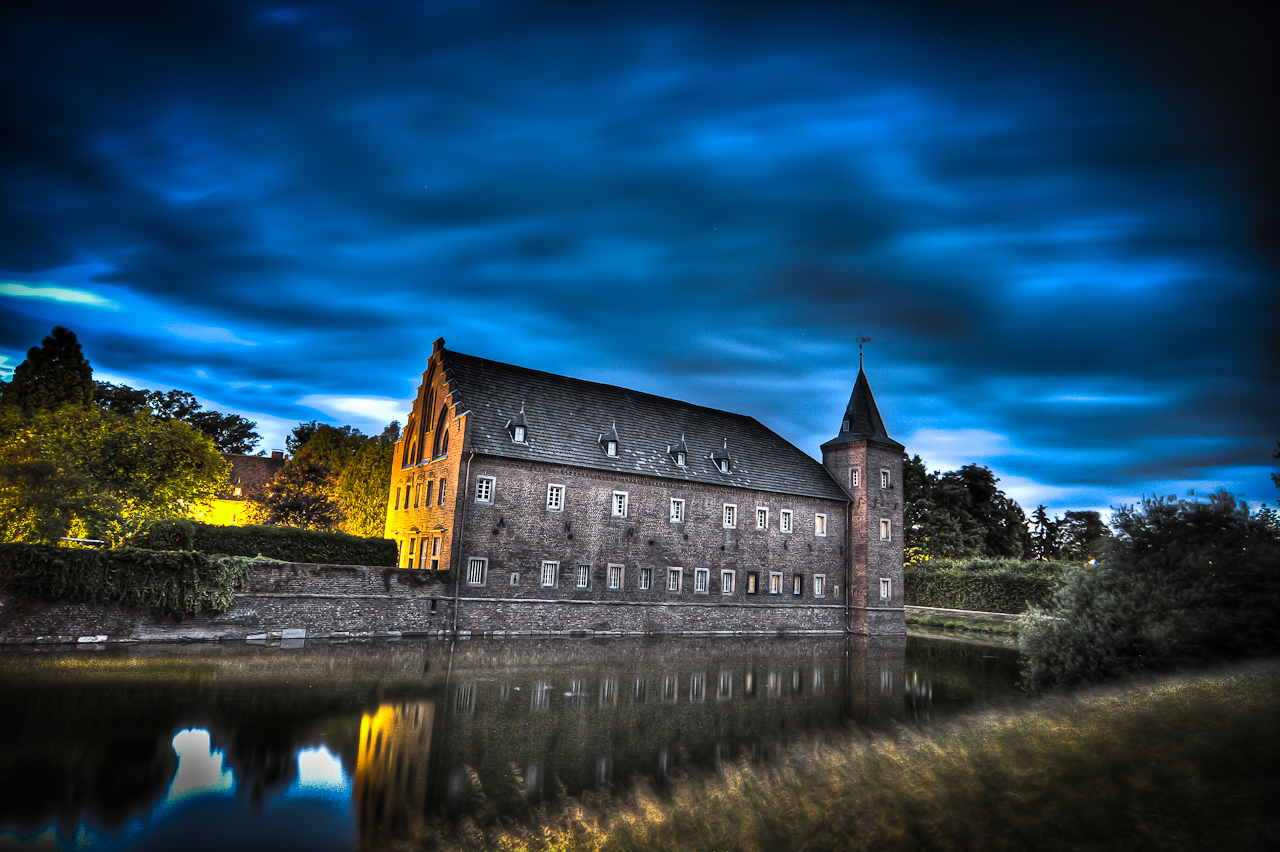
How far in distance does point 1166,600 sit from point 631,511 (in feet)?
77.8

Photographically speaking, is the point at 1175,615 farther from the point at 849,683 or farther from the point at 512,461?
the point at 512,461

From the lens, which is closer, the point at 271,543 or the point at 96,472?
the point at 271,543

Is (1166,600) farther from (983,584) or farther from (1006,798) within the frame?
(983,584)

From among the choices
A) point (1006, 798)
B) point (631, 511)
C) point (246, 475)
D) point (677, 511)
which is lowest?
point (1006, 798)

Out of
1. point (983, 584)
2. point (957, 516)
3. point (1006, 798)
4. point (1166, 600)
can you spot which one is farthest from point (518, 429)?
point (957, 516)

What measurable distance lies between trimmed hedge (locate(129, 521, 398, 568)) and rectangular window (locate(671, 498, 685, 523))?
549 inches

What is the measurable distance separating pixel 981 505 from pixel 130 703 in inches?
2641

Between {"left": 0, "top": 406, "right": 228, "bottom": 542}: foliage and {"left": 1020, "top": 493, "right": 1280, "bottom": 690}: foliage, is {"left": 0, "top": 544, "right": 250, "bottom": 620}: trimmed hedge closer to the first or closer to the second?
{"left": 0, "top": 406, "right": 228, "bottom": 542}: foliage

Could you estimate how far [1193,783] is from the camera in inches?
259

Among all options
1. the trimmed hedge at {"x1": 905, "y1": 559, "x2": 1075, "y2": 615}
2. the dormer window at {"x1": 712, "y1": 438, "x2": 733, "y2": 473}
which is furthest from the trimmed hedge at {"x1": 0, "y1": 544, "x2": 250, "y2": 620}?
the trimmed hedge at {"x1": 905, "y1": 559, "x2": 1075, "y2": 615}

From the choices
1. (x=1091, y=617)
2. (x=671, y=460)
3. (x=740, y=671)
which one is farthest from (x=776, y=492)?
(x=1091, y=617)

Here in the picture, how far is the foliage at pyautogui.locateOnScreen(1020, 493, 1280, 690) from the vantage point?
39.9 ft

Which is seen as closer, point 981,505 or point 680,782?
point 680,782

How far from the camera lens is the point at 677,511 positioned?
35.7 metres
